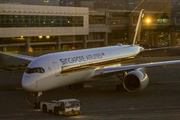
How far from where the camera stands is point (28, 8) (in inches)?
2330

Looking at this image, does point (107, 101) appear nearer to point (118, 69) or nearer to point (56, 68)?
point (118, 69)

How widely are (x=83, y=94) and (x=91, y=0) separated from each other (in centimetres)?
5503

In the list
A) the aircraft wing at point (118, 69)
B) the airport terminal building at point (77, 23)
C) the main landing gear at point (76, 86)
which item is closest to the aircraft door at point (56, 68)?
the aircraft wing at point (118, 69)

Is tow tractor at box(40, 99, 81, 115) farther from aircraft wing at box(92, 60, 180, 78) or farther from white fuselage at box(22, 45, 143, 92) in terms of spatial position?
aircraft wing at box(92, 60, 180, 78)

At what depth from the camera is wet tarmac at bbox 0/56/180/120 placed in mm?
19375

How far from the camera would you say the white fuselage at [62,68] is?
22.6 metres

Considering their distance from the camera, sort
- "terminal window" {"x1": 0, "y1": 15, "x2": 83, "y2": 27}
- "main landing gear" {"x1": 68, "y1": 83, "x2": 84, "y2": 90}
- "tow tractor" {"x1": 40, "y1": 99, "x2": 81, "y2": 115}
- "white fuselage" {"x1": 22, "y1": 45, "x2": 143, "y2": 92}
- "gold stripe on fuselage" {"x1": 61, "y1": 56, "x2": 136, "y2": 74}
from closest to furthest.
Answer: "tow tractor" {"x1": 40, "y1": 99, "x2": 81, "y2": 115}, "white fuselage" {"x1": 22, "y1": 45, "x2": 143, "y2": 92}, "gold stripe on fuselage" {"x1": 61, "y1": 56, "x2": 136, "y2": 74}, "main landing gear" {"x1": 68, "y1": 83, "x2": 84, "y2": 90}, "terminal window" {"x1": 0, "y1": 15, "x2": 83, "y2": 27}

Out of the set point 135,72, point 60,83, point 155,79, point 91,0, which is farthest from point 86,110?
point 91,0

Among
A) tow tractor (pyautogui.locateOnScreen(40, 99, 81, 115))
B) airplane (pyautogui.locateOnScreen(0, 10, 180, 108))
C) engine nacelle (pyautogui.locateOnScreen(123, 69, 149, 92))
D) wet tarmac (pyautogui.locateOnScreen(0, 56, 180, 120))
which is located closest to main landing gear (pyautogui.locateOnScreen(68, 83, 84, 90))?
wet tarmac (pyautogui.locateOnScreen(0, 56, 180, 120))

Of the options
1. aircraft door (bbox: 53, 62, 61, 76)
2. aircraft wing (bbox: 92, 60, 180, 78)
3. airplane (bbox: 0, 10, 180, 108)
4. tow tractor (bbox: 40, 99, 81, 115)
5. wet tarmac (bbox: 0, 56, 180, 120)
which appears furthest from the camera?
aircraft wing (bbox: 92, 60, 180, 78)

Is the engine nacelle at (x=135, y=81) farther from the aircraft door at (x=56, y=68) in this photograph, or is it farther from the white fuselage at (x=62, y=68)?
the aircraft door at (x=56, y=68)

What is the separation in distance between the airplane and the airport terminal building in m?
23.5

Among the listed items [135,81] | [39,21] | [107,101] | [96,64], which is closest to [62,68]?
[107,101]

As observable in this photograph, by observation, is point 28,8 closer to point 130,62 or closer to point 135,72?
point 130,62
